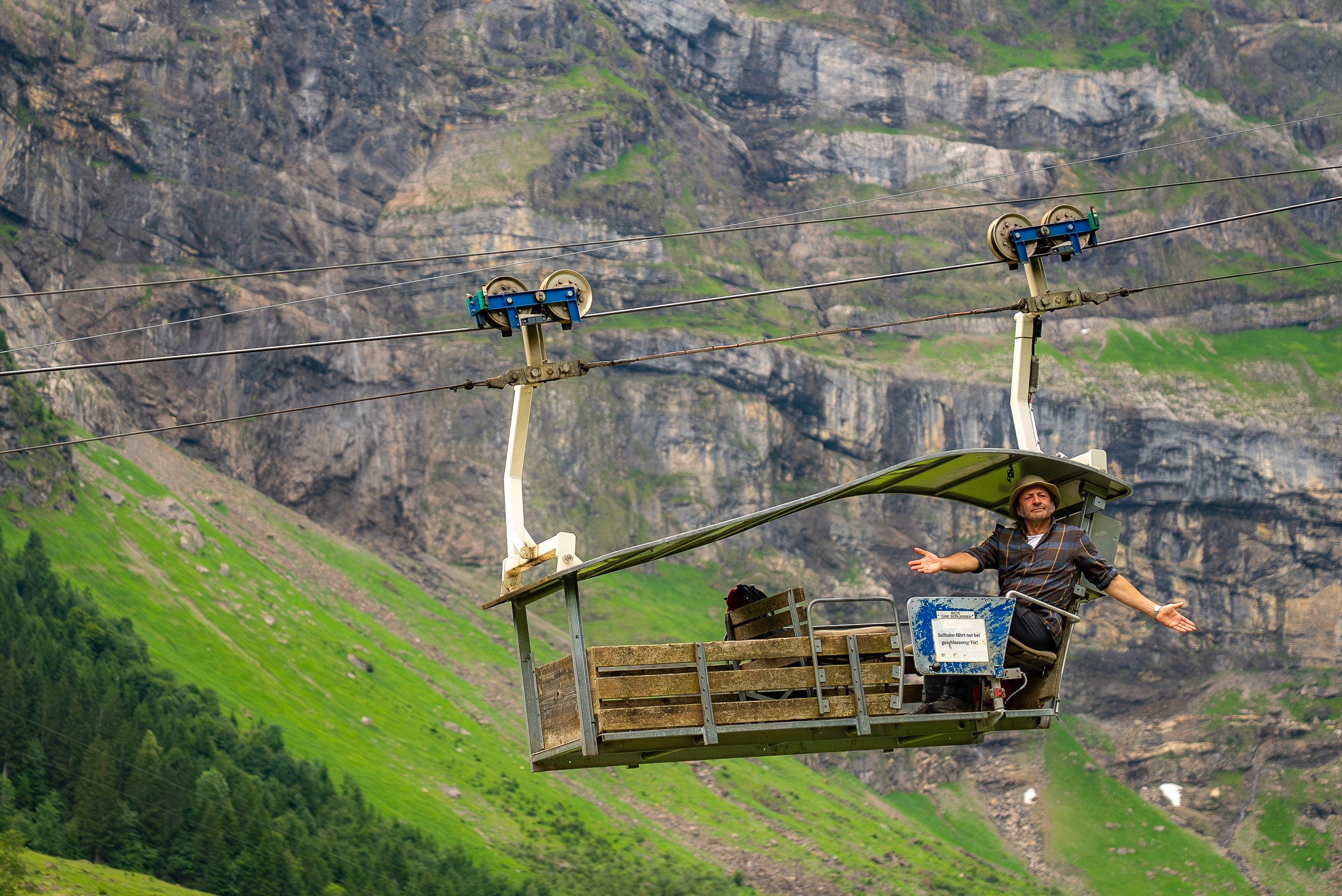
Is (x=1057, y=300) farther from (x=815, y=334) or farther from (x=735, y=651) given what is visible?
(x=735, y=651)

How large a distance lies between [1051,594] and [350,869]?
133 m

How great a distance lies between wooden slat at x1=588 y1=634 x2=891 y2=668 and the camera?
1741cm

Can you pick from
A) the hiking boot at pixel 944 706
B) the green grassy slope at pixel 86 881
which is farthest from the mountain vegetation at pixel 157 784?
the hiking boot at pixel 944 706

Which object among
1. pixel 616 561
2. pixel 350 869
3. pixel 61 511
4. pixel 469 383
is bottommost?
pixel 350 869

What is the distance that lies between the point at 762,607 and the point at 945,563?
3646 mm

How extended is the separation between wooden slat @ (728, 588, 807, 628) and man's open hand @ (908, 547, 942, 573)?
7.76 feet

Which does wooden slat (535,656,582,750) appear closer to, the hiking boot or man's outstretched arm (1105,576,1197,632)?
the hiking boot

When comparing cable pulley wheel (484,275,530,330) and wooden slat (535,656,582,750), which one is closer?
wooden slat (535,656,582,750)

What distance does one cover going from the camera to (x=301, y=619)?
614 ft

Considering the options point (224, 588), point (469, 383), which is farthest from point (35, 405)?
point (469, 383)

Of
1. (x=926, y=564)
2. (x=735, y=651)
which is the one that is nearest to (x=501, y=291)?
(x=735, y=651)

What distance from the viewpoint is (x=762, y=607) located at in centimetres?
2017

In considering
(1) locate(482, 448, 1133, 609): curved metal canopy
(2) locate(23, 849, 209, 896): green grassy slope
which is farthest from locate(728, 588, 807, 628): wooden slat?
(2) locate(23, 849, 209, 896): green grassy slope

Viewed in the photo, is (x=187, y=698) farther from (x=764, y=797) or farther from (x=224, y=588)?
(x=764, y=797)
